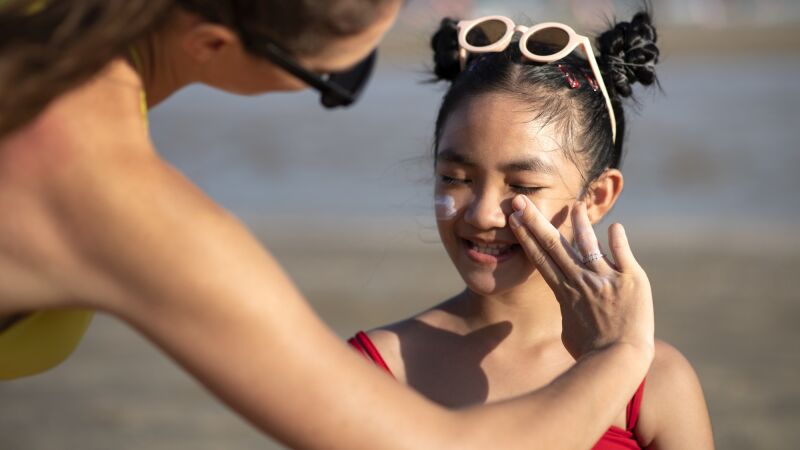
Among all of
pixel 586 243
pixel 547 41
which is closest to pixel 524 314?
pixel 586 243

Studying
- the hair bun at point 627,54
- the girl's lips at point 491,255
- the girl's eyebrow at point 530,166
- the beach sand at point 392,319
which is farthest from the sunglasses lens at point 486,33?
the beach sand at point 392,319

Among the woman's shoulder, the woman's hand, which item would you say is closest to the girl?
the woman's hand

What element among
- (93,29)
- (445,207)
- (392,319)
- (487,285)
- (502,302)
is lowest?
(392,319)

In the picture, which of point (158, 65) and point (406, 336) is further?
point (406, 336)

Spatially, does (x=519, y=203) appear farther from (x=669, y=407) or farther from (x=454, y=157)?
(x=669, y=407)

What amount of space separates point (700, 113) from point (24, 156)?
1810 cm

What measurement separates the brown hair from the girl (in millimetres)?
1082

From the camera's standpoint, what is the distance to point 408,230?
39.9ft

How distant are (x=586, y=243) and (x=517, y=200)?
336mm

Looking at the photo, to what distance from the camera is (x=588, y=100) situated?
3299 mm

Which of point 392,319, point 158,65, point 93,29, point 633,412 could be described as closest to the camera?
point 93,29

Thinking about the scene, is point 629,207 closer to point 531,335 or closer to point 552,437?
point 531,335

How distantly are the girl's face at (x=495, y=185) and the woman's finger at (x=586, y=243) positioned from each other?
11.5 inches

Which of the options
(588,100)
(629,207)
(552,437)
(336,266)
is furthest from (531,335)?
(629,207)
